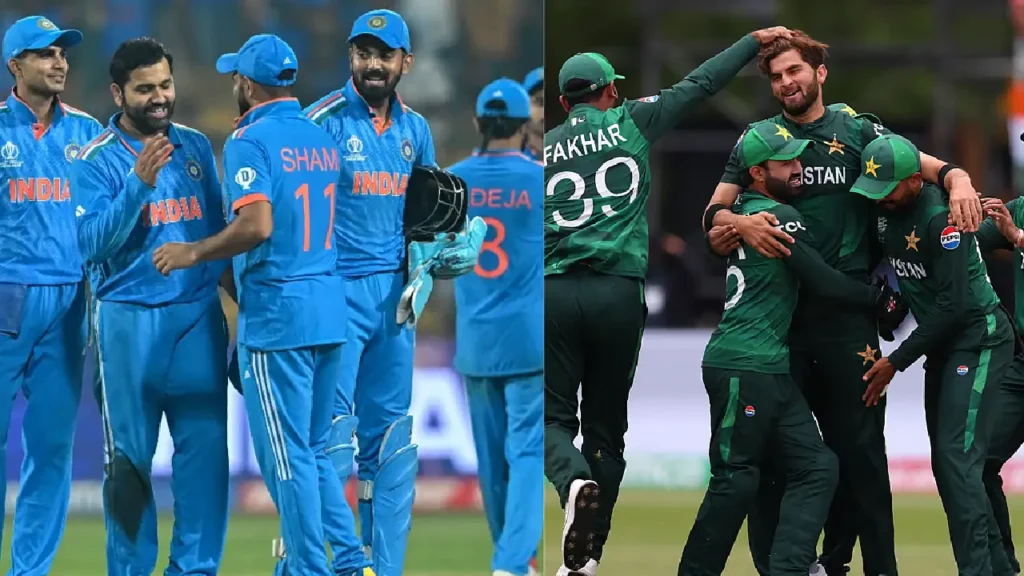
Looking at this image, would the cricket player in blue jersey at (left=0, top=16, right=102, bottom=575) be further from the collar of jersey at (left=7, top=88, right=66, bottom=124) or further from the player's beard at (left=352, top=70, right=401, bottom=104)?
the player's beard at (left=352, top=70, right=401, bottom=104)

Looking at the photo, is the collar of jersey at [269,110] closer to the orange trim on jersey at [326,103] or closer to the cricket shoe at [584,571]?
the orange trim on jersey at [326,103]

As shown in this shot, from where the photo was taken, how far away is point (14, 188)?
7.65 m

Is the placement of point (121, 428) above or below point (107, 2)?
below

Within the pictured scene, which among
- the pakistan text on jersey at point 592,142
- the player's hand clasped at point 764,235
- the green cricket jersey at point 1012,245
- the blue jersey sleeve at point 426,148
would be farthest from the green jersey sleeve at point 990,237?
the blue jersey sleeve at point 426,148

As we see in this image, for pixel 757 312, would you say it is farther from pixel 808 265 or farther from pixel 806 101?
pixel 806 101

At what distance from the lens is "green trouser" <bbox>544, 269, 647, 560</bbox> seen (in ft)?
26.0

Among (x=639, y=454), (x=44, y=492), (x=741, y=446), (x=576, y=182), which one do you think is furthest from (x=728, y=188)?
(x=639, y=454)

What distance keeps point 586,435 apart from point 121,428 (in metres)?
2.05

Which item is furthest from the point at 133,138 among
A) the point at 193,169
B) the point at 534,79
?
the point at 534,79

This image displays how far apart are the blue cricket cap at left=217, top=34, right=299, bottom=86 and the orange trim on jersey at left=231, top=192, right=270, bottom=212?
524 millimetres

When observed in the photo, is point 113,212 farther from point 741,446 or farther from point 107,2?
point 741,446

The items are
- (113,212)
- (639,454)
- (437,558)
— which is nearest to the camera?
(113,212)

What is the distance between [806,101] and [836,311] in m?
0.95

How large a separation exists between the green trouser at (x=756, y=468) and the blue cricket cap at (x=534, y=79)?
1.54 metres
